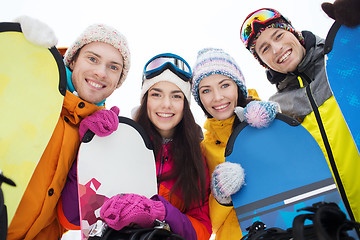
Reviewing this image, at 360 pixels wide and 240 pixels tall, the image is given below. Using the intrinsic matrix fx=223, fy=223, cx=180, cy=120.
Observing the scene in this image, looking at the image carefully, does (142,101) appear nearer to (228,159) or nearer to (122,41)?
(122,41)

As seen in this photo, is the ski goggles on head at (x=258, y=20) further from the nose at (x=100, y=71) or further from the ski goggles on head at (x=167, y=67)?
the nose at (x=100, y=71)

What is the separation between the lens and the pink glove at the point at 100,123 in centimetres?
143

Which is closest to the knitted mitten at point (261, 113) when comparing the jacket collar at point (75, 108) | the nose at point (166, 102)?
the nose at point (166, 102)

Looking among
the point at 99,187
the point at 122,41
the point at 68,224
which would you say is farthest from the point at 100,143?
the point at 122,41

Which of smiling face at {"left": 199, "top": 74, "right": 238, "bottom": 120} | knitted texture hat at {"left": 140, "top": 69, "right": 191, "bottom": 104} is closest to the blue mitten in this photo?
knitted texture hat at {"left": 140, "top": 69, "right": 191, "bottom": 104}

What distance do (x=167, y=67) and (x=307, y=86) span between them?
109 centimetres

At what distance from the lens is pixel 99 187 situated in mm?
1388

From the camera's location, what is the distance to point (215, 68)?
1824 millimetres

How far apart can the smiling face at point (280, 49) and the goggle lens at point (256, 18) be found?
0.32 feet

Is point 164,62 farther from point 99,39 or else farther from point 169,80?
point 99,39

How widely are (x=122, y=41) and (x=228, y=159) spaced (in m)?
1.19

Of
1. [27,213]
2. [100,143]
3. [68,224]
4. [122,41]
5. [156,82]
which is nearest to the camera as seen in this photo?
[27,213]

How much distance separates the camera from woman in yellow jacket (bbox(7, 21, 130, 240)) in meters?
1.22

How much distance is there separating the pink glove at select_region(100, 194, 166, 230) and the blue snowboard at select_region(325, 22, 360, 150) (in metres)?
1.13
